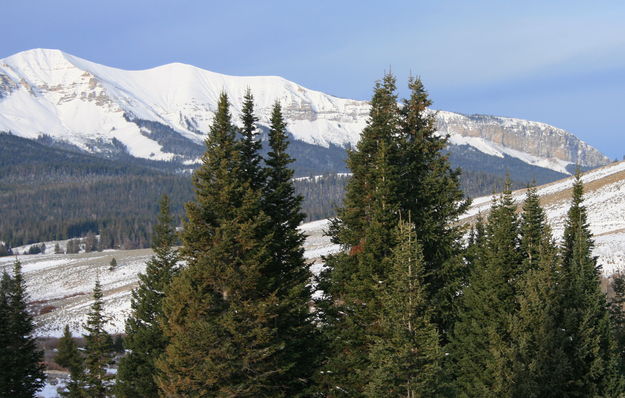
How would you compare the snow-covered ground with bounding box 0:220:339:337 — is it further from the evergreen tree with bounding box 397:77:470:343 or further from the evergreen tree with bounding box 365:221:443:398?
the evergreen tree with bounding box 365:221:443:398

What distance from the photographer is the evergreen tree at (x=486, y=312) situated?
83.6 feet

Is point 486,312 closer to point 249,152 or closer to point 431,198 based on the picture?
point 431,198

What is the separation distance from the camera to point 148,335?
3147 cm

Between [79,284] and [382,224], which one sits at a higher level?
[382,224]

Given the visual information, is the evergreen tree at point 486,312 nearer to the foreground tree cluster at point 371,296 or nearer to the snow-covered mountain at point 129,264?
the foreground tree cluster at point 371,296

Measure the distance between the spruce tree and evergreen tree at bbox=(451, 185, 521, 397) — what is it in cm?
916

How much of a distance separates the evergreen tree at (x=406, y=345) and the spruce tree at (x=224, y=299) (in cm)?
312

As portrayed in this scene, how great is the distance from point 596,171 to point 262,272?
373 ft

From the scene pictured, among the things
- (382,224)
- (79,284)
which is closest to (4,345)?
(382,224)

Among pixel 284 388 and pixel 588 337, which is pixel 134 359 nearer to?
pixel 284 388

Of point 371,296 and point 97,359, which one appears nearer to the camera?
point 371,296

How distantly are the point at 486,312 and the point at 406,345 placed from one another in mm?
10535

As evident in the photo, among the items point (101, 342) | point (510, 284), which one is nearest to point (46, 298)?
point (101, 342)

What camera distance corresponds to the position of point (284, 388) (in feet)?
69.7
